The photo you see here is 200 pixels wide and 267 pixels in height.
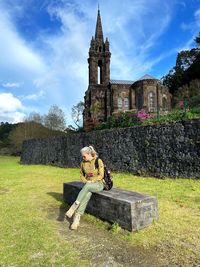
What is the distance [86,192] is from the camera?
5.60 metres

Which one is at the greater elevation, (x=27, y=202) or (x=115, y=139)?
(x=115, y=139)

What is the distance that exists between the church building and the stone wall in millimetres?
27170

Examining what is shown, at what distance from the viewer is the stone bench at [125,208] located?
4918mm

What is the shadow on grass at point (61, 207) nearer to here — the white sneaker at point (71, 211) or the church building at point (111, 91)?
the white sneaker at point (71, 211)

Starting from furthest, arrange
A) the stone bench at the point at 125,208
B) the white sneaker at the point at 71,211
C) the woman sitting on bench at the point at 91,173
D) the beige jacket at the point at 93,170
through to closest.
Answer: the beige jacket at the point at 93,170, the woman sitting on bench at the point at 91,173, the white sneaker at the point at 71,211, the stone bench at the point at 125,208

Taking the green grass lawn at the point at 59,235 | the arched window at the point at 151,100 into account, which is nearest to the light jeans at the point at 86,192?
the green grass lawn at the point at 59,235

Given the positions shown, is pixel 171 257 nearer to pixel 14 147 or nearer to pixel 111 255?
pixel 111 255

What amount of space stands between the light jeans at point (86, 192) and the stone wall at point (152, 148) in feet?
18.8

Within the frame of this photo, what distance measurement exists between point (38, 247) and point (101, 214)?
169 centimetres

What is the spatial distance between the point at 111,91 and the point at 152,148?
3796 centimetres

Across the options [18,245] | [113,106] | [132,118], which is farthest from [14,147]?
[18,245]

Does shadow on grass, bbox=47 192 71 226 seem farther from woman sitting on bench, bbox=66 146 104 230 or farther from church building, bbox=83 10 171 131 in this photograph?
church building, bbox=83 10 171 131

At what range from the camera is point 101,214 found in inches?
225

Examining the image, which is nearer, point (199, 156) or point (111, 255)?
point (111, 255)
